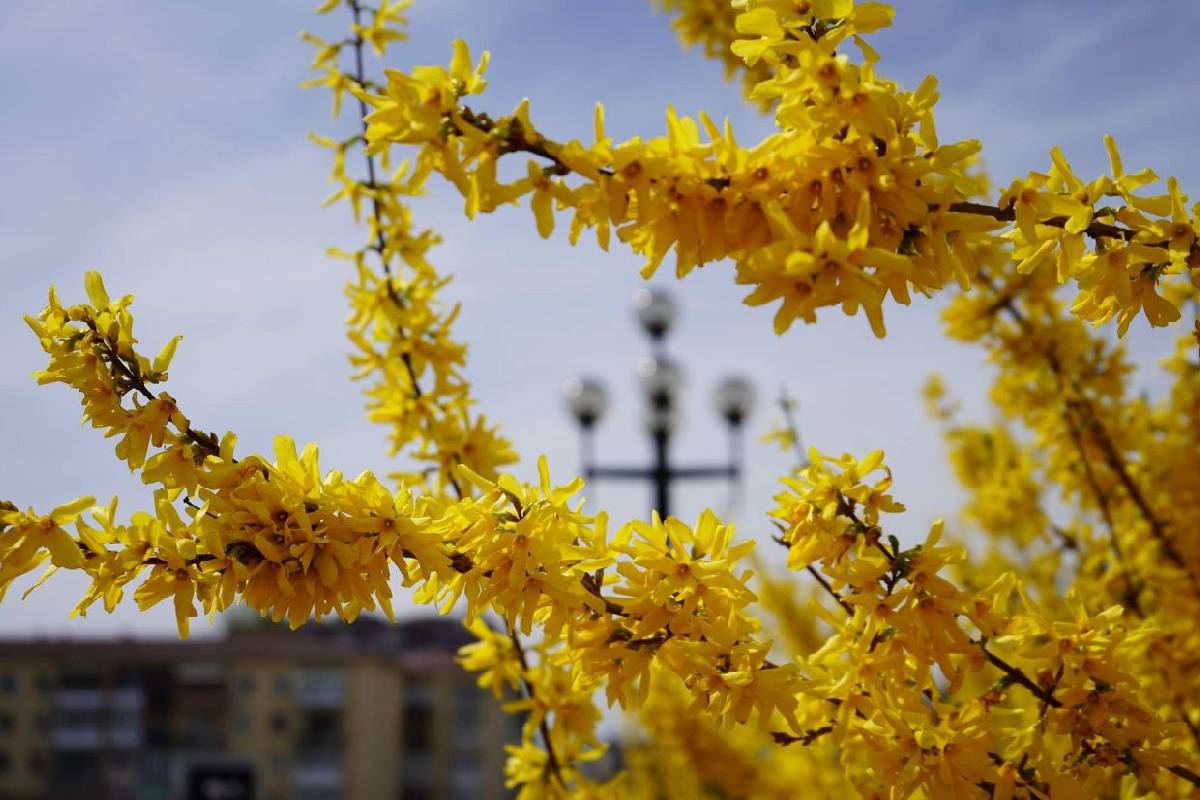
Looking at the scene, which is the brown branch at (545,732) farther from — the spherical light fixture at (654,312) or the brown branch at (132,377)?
the spherical light fixture at (654,312)

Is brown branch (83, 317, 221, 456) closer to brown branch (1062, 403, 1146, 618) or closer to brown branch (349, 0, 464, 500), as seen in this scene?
brown branch (349, 0, 464, 500)

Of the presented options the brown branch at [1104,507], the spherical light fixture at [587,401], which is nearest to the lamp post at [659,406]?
the spherical light fixture at [587,401]

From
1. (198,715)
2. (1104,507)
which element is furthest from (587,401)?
(198,715)

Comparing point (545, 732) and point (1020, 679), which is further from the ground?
point (1020, 679)

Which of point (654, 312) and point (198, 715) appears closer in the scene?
point (654, 312)

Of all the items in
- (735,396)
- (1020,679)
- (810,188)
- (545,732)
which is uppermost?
(735,396)

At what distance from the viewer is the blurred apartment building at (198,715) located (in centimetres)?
4269

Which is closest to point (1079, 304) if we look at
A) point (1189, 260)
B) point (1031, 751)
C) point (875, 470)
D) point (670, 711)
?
point (1189, 260)

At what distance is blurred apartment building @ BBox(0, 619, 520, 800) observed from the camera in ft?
140

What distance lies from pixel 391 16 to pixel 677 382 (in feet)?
24.7

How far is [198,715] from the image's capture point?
44.2 m

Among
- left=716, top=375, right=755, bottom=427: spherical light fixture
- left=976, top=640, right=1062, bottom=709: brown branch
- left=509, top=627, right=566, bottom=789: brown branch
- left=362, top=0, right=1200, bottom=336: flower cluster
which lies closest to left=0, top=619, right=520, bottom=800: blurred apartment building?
left=716, top=375, right=755, bottom=427: spherical light fixture

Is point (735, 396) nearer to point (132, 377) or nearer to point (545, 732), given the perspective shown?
point (545, 732)

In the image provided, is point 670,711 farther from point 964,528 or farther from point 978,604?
point 978,604
